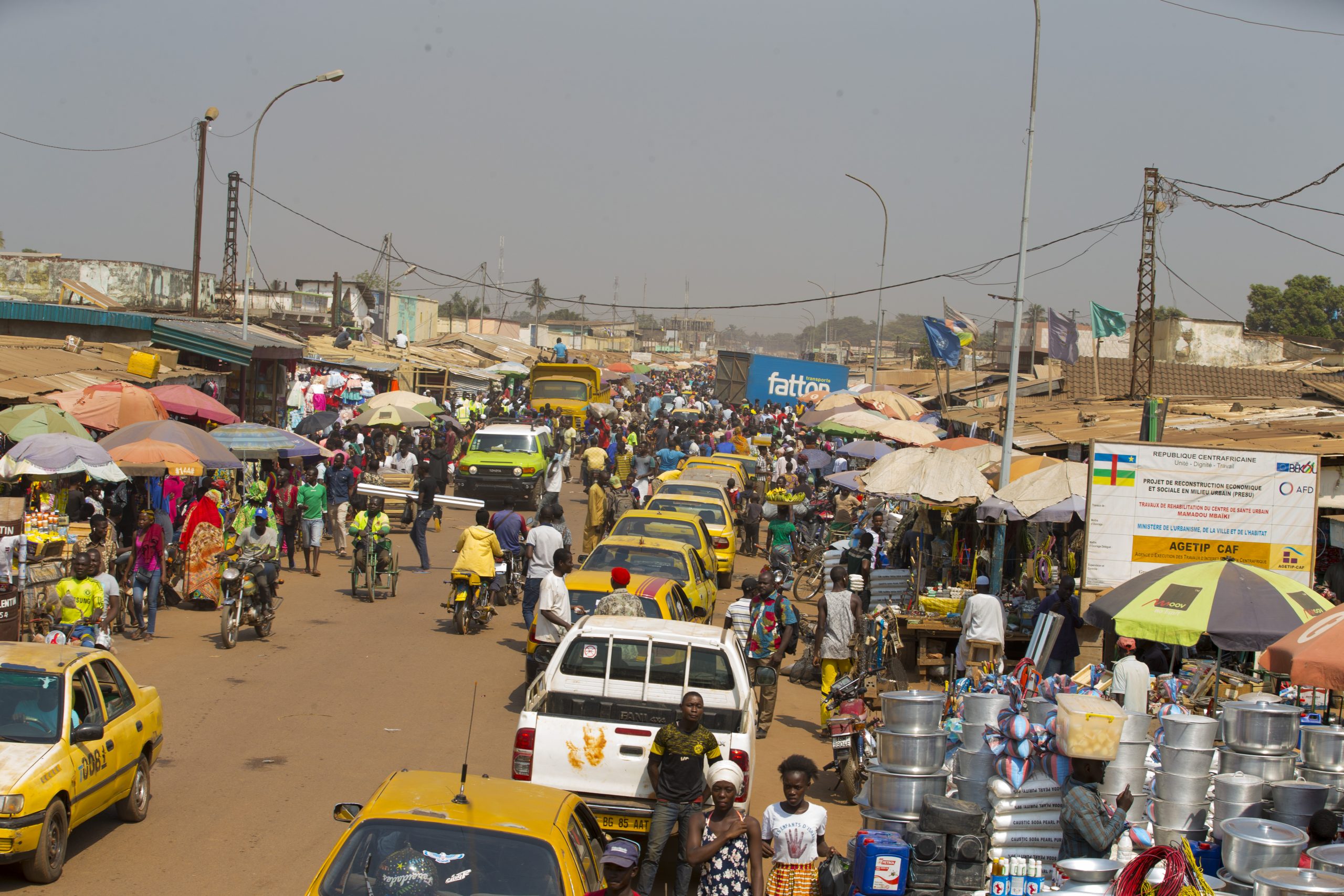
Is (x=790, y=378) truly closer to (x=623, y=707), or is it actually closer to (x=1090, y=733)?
(x=623, y=707)

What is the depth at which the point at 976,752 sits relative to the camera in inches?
287

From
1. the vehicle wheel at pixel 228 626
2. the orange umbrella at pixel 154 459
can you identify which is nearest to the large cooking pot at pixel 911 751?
the vehicle wheel at pixel 228 626

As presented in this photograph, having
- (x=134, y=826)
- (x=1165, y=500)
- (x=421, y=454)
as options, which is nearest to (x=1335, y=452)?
(x=1165, y=500)

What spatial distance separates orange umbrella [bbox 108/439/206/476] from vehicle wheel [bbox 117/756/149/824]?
736 cm

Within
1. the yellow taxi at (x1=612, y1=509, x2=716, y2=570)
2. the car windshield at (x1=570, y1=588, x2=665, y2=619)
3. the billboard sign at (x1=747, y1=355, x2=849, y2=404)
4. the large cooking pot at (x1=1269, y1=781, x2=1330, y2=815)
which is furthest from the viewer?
the billboard sign at (x1=747, y1=355, x2=849, y2=404)

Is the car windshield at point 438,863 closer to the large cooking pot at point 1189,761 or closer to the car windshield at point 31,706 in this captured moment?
the car windshield at point 31,706

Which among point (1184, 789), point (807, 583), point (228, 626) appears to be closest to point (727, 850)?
point (1184, 789)

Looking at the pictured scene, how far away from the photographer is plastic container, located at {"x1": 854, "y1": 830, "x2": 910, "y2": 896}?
6.27 m

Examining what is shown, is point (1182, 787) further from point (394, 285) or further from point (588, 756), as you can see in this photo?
point (394, 285)

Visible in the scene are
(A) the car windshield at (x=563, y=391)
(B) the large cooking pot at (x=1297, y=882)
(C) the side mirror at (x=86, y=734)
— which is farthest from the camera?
(A) the car windshield at (x=563, y=391)

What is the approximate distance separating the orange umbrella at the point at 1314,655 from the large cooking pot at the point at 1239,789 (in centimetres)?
86

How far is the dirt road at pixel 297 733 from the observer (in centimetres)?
714

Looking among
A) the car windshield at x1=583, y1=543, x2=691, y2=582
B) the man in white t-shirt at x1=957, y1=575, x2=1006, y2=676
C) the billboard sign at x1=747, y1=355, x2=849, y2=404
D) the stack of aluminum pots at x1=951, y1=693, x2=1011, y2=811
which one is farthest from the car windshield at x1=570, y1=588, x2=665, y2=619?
the billboard sign at x1=747, y1=355, x2=849, y2=404

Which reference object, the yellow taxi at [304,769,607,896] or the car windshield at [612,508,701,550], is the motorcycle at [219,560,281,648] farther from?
the yellow taxi at [304,769,607,896]
